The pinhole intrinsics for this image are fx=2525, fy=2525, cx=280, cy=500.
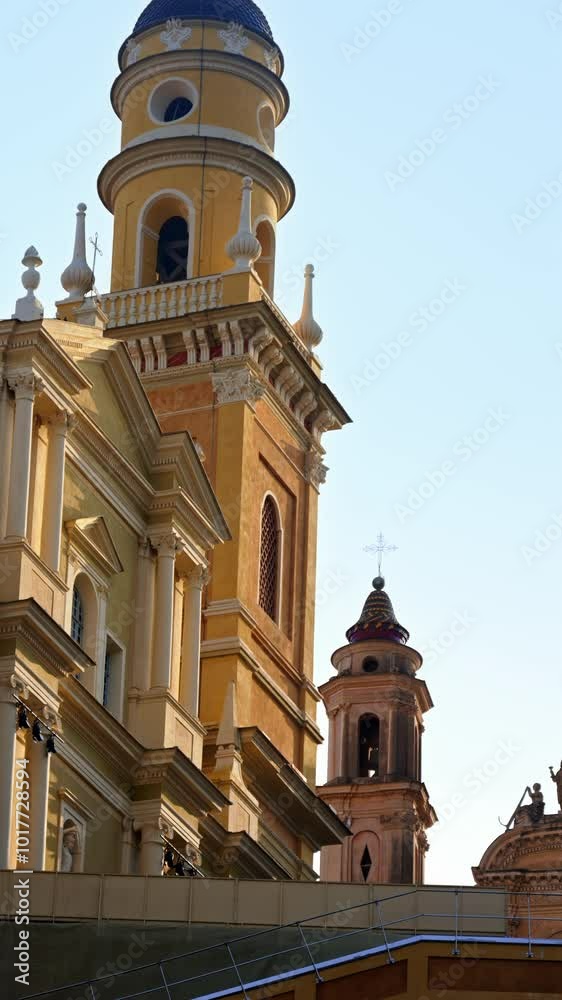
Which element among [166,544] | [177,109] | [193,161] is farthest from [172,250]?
[166,544]

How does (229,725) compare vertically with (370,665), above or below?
below

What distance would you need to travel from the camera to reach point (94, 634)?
38.5 m

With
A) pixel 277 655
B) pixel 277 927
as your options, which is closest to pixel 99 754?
pixel 277 927

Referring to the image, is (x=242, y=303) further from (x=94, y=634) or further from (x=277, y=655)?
(x=94, y=634)

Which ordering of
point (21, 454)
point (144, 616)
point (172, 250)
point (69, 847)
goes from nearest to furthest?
point (21, 454), point (69, 847), point (144, 616), point (172, 250)

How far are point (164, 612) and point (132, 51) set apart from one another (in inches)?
722

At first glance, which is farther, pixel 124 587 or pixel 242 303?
pixel 242 303

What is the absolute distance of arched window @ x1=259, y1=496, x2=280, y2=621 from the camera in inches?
1941

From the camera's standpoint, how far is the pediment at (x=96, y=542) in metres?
38.1

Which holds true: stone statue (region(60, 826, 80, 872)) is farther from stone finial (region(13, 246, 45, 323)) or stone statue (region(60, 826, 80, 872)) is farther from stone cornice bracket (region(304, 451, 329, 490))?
stone cornice bracket (region(304, 451, 329, 490))

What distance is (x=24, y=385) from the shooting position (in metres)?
36.8

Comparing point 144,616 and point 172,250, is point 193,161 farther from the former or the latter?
point 144,616

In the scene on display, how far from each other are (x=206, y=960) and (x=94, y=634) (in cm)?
815

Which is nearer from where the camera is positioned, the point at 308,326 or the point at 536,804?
the point at 308,326
